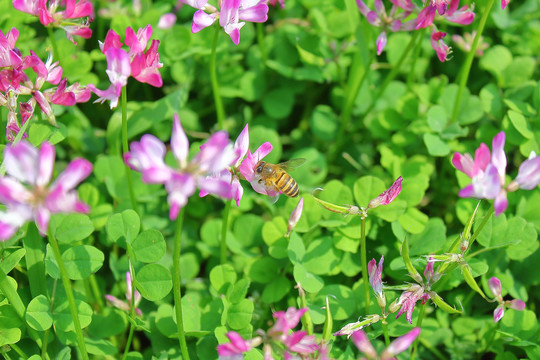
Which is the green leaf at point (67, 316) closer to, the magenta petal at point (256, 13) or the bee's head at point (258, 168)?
the bee's head at point (258, 168)

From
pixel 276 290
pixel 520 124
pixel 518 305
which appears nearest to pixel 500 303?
pixel 518 305

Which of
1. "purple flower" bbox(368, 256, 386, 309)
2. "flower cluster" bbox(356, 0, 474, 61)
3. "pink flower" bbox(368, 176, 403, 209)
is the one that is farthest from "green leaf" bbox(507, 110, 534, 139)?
"purple flower" bbox(368, 256, 386, 309)

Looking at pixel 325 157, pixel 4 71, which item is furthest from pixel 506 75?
pixel 4 71

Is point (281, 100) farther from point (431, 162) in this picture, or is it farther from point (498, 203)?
point (498, 203)

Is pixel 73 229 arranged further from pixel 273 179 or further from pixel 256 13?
pixel 256 13

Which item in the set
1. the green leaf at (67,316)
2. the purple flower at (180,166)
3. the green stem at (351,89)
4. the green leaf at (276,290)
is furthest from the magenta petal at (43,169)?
the green stem at (351,89)

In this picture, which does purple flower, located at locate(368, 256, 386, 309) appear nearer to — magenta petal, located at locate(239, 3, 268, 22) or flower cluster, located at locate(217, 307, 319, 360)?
flower cluster, located at locate(217, 307, 319, 360)
